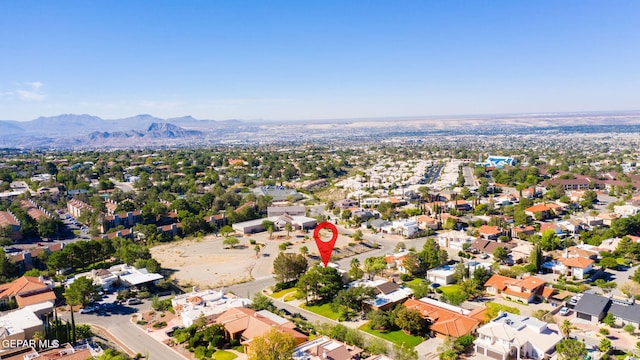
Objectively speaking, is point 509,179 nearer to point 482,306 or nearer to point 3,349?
point 482,306

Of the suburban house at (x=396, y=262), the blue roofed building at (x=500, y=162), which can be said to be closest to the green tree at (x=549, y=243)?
the suburban house at (x=396, y=262)

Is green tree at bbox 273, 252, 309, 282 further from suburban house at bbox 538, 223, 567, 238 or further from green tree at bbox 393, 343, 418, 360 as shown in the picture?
suburban house at bbox 538, 223, 567, 238

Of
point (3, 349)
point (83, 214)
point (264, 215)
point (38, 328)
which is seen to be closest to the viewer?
point (3, 349)

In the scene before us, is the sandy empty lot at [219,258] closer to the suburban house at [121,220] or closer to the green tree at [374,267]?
the green tree at [374,267]

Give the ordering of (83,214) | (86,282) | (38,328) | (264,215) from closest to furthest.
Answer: (38,328) → (86,282) → (83,214) → (264,215)

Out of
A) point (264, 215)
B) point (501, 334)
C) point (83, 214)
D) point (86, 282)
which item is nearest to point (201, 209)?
point (264, 215)

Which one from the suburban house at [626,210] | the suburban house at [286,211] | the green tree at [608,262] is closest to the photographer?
the green tree at [608,262]

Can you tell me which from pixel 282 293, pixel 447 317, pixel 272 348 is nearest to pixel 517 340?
pixel 447 317
